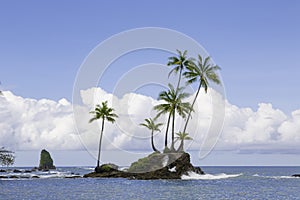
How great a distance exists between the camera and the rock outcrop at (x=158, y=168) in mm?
85188

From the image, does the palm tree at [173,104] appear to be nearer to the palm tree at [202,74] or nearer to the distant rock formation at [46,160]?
the palm tree at [202,74]

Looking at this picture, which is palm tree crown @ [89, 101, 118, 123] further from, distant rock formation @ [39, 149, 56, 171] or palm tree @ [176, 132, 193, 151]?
distant rock formation @ [39, 149, 56, 171]

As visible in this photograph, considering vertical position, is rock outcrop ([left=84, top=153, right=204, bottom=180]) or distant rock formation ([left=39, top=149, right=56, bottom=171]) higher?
distant rock formation ([left=39, top=149, right=56, bottom=171])

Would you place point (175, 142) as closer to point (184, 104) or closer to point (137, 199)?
point (184, 104)

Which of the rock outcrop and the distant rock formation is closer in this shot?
the rock outcrop

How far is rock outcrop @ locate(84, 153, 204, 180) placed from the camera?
8519cm

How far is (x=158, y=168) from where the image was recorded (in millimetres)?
87125

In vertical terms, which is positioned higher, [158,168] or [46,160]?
[46,160]

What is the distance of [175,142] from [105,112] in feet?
55.9

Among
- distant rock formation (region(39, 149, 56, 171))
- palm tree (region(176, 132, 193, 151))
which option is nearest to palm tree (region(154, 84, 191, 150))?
palm tree (region(176, 132, 193, 151))

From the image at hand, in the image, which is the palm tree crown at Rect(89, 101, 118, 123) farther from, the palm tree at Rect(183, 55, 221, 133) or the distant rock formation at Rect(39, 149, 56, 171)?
the distant rock formation at Rect(39, 149, 56, 171)

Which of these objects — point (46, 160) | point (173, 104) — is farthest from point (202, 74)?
point (46, 160)

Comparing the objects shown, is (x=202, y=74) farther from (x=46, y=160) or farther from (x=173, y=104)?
(x=46, y=160)

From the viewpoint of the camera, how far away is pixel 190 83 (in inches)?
3536
